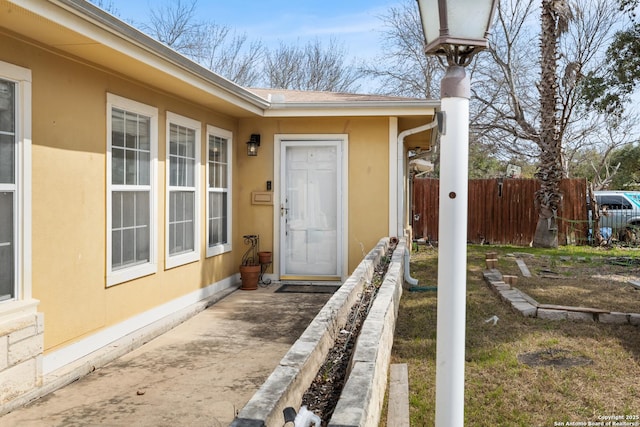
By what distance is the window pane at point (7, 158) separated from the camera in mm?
3822

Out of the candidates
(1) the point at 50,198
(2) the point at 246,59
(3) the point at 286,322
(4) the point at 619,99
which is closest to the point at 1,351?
(1) the point at 50,198

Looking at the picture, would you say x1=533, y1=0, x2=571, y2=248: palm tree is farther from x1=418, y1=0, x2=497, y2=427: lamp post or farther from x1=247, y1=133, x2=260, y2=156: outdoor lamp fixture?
x1=418, y1=0, x2=497, y2=427: lamp post

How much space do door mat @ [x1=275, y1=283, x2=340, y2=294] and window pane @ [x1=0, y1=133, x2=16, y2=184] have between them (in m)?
4.50

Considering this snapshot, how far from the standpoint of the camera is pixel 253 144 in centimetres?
825

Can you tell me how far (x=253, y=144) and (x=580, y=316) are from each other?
5017mm

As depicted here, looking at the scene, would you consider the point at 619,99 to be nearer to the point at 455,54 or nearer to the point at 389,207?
the point at 389,207

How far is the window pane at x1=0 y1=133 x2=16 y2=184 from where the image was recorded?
3822 millimetres

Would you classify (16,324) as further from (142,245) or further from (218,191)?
(218,191)

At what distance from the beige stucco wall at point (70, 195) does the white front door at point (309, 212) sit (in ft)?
10.4

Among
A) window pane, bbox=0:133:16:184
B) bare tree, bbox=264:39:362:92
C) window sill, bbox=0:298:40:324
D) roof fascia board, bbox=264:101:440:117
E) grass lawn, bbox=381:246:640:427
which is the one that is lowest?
grass lawn, bbox=381:246:640:427

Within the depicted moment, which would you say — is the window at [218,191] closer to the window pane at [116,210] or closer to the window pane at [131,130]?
the window pane at [131,130]

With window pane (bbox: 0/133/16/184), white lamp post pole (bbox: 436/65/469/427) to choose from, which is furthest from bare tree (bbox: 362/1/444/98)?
white lamp post pole (bbox: 436/65/469/427)

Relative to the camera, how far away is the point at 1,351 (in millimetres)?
3594

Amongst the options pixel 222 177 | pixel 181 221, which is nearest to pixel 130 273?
pixel 181 221
